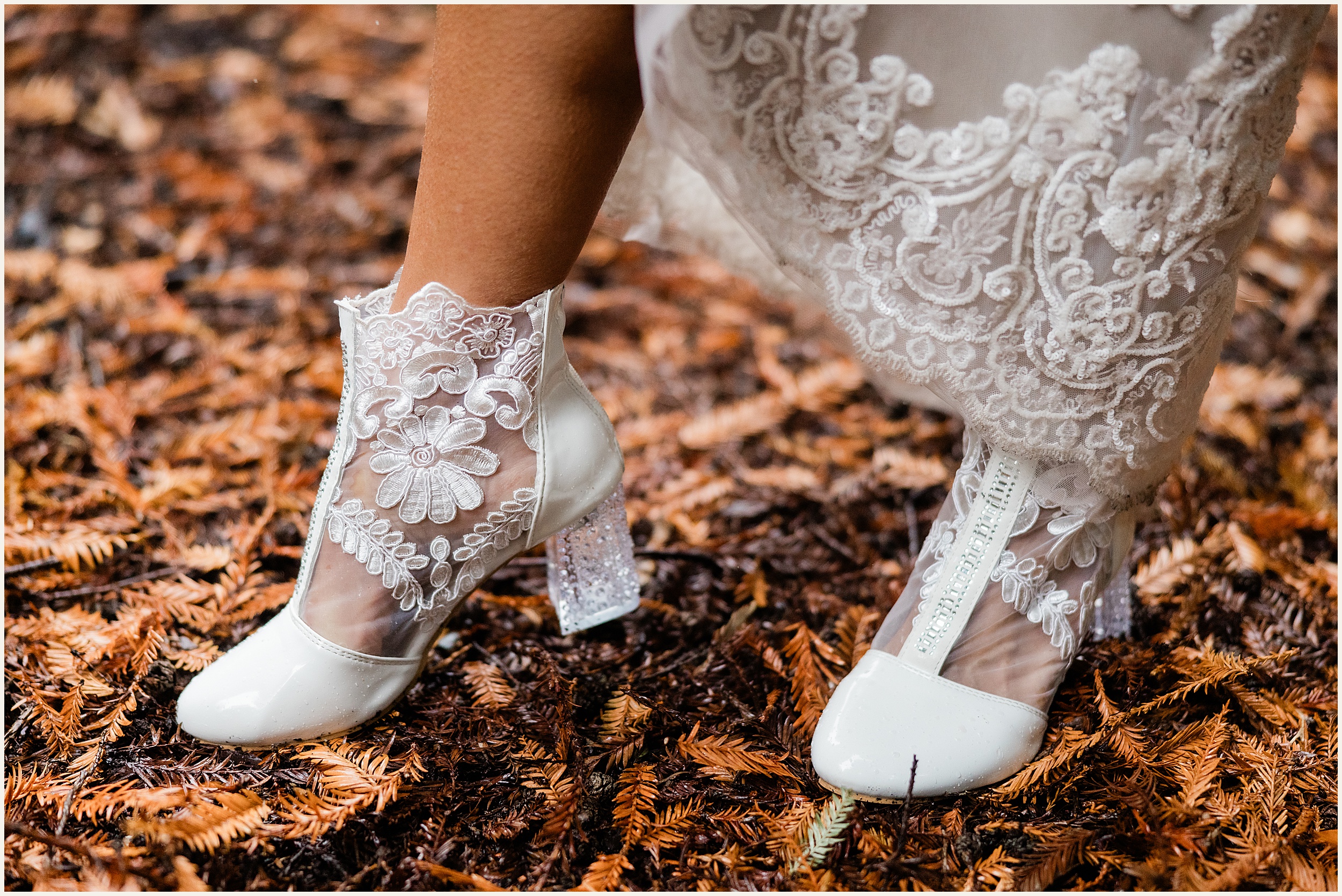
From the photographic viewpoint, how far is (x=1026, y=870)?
92 cm

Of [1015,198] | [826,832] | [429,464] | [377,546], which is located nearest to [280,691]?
[377,546]

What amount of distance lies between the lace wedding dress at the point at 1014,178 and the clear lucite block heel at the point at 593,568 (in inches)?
16.0

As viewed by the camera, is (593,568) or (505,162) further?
(593,568)

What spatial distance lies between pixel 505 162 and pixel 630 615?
677 millimetres

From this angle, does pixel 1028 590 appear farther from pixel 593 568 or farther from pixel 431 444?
pixel 431 444

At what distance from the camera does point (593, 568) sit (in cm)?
125

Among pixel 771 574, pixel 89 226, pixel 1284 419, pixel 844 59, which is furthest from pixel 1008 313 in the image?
pixel 89 226

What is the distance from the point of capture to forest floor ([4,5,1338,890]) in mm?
958

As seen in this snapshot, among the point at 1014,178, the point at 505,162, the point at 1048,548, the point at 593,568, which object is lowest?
the point at 593,568

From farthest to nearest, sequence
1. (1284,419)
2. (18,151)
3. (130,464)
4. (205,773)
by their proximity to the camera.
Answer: (18,151) < (1284,419) < (130,464) < (205,773)

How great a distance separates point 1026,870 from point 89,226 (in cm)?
261

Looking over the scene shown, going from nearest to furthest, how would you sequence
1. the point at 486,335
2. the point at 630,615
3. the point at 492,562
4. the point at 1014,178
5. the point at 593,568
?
the point at 1014,178, the point at 486,335, the point at 492,562, the point at 593,568, the point at 630,615

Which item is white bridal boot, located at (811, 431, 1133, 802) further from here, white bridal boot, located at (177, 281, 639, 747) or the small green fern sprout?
white bridal boot, located at (177, 281, 639, 747)

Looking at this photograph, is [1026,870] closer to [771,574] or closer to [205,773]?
[771,574]
